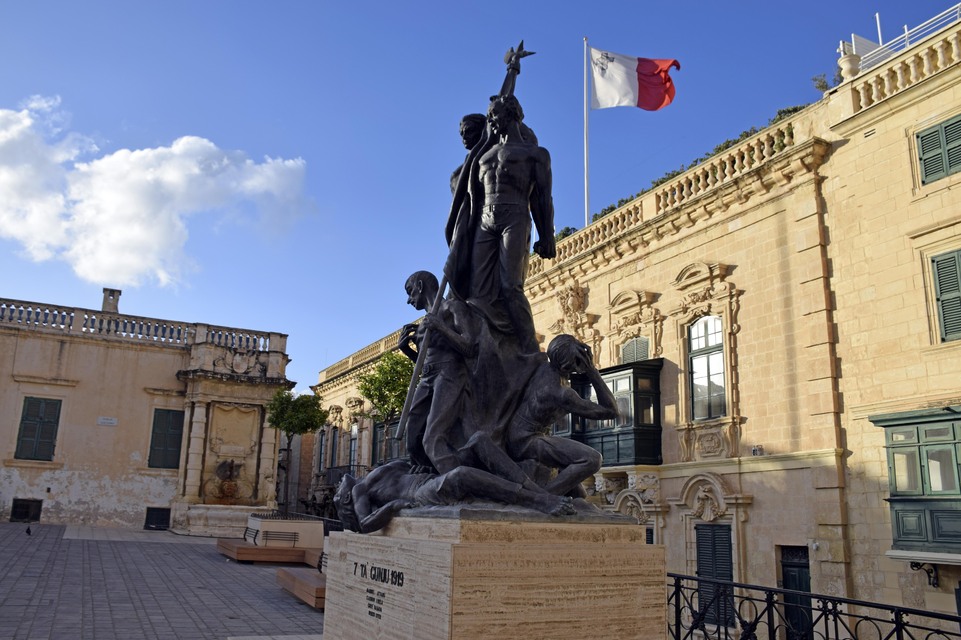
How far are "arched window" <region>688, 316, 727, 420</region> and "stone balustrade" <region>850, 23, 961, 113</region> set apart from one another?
17.8 feet

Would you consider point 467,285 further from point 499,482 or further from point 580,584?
point 580,584

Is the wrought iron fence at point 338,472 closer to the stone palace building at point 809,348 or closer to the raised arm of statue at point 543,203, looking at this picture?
the stone palace building at point 809,348

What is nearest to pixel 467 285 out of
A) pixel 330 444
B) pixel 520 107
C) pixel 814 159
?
pixel 520 107

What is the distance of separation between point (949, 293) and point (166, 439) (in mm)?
25067

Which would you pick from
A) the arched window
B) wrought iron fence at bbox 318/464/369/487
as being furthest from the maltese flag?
wrought iron fence at bbox 318/464/369/487

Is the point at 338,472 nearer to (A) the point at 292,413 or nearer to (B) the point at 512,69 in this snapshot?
(A) the point at 292,413

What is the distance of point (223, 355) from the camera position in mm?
29312

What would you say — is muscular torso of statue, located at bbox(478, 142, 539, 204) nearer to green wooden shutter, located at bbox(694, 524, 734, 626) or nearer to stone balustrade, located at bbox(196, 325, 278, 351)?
green wooden shutter, located at bbox(694, 524, 734, 626)

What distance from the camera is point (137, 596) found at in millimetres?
11688

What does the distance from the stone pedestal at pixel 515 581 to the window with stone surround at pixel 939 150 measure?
12.2 metres

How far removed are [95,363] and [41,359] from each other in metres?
1.71

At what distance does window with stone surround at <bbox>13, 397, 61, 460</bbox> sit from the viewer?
88.1 feet

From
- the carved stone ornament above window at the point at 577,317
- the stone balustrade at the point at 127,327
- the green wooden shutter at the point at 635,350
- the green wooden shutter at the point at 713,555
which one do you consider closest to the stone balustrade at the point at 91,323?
the stone balustrade at the point at 127,327

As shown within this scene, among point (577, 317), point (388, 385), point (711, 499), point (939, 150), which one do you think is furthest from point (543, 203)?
point (388, 385)
